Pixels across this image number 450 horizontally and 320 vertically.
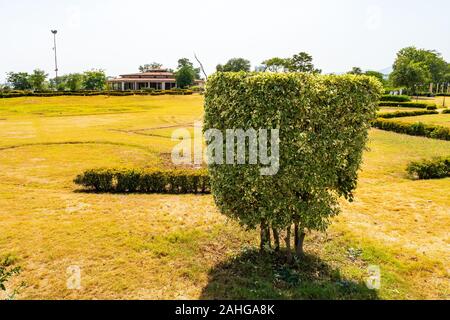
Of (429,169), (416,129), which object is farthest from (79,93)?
(429,169)

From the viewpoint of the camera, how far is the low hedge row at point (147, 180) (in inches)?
606

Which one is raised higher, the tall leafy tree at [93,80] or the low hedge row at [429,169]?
the tall leafy tree at [93,80]

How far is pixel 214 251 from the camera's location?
9.97 m

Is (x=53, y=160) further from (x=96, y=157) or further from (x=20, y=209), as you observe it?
(x=20, y=209)

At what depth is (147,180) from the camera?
15.5 meters

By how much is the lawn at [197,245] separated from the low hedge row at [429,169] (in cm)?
60

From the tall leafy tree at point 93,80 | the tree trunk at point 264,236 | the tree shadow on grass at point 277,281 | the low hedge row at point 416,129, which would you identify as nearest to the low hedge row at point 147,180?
the tree trunk at point 264,236

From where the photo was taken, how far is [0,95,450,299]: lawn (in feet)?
26.8

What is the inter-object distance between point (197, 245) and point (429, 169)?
12926 mm

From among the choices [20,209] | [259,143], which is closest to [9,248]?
[20,209]

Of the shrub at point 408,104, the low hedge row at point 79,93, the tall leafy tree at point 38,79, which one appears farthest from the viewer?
the tall leafy tree at point 38,79

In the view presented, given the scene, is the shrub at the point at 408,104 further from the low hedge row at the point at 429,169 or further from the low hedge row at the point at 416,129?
the low hedge row at the point at 429,169

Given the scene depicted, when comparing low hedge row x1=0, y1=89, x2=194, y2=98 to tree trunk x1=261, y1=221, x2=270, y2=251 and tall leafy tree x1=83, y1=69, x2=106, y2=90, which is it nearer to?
tall leafy tree x1=83, y1=69, x2=106, y2=90

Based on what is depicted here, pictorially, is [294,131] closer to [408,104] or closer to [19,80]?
[408,104]
